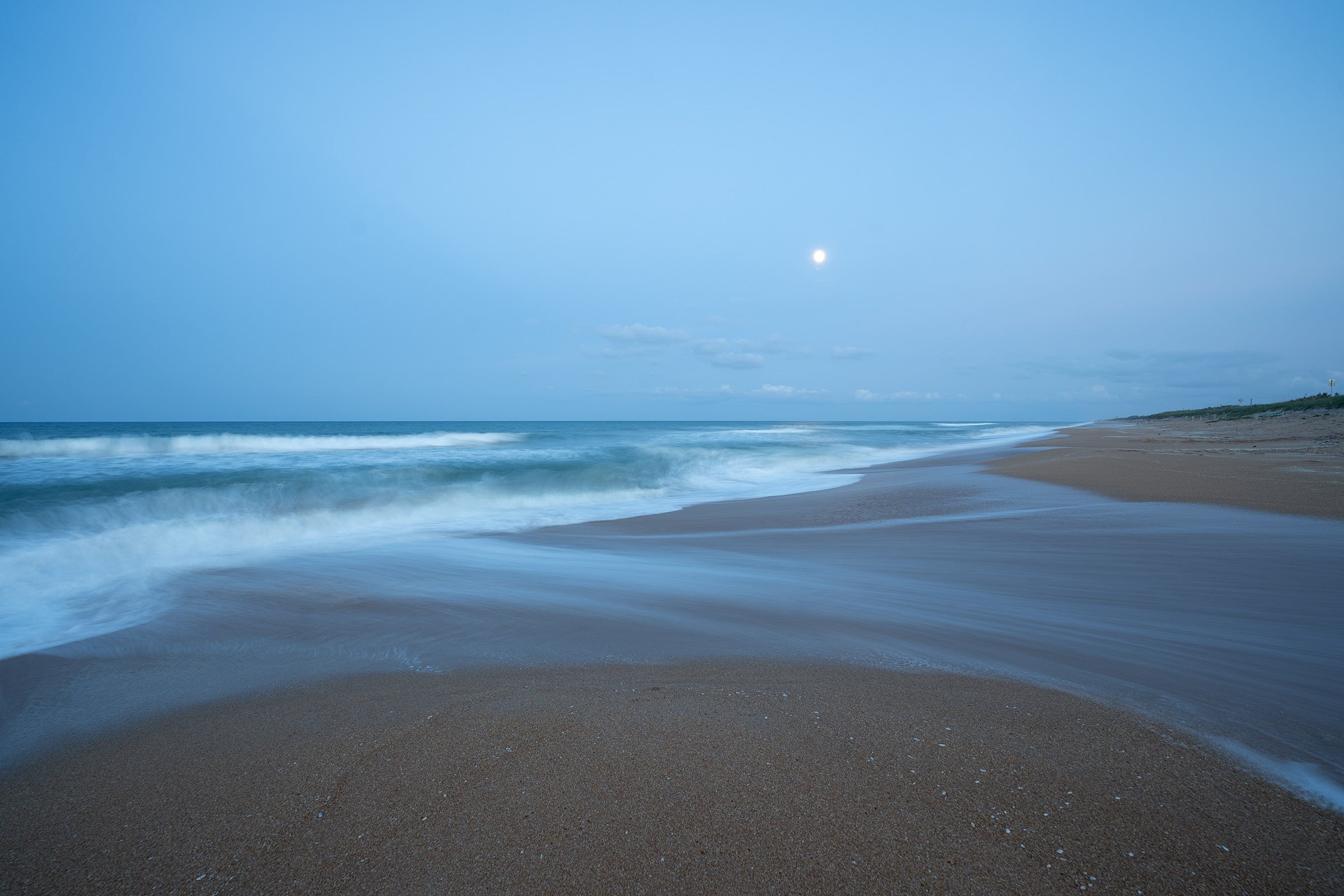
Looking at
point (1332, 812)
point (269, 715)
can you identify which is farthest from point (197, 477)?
point (1332, 812)

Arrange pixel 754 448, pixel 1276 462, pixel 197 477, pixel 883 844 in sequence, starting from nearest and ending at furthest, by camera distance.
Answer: pixel 883 844
pixel 1276 462
pixel 197 477
pixel 754 448

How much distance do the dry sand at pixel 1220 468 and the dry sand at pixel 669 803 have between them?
661cm

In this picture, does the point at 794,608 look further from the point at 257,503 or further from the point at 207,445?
the point at 207,445

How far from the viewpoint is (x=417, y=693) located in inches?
105

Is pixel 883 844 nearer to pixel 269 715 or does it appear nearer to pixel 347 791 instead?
pixel 347 791

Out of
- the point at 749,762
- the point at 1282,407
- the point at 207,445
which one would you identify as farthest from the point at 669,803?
the point at 1282,407

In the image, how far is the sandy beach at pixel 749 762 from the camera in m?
1.53

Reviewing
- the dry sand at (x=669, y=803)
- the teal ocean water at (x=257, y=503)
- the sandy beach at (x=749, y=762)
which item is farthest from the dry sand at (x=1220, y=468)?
the dry sand at (x=669, y=803)

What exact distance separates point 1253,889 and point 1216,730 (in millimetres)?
999

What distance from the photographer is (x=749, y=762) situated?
196cm

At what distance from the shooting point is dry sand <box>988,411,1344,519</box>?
6984 millimetres

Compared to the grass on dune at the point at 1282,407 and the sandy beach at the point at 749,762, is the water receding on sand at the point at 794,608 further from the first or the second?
the grass on dune at the point at 1282,407

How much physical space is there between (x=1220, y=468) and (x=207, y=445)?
36.0m

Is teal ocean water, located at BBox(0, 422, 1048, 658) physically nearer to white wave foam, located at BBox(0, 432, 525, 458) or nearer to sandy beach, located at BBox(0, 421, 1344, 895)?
white wave foam, located at BBox(0, 432, 525, 458)
